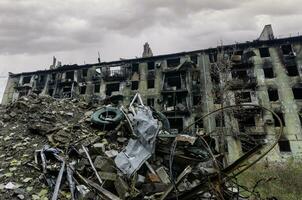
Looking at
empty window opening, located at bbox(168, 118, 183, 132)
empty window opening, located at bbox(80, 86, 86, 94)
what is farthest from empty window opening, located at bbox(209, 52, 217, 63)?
empty window opening, located at bbox(80, 86, 86, 94)

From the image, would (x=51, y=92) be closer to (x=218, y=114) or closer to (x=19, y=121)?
(x=218, y=114)

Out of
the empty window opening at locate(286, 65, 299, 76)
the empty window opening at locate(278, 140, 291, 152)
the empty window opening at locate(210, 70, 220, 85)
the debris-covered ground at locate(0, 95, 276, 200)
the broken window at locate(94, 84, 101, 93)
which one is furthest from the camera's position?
the broken window at locate(94, 84, 101, 93)

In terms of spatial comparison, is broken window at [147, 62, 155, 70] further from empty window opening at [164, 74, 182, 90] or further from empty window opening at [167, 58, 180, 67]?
empty window opening at [164, 74, 182, 90]

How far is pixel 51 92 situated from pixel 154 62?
13.7 metres

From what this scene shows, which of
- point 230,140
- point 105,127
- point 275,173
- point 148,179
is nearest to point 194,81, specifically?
point 230,140

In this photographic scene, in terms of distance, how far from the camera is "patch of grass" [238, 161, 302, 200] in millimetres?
15028

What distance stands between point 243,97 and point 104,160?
2341 centimetres

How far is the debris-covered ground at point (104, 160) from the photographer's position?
7312 mm

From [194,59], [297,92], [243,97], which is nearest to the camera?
[297,92]

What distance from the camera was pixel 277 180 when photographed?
18.8 metres

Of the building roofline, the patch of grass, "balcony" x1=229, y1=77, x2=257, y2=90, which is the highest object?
the building roofline

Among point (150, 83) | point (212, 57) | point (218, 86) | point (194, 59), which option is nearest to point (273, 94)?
point (218, 86)

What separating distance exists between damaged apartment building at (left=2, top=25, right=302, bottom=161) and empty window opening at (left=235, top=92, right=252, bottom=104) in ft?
0.13

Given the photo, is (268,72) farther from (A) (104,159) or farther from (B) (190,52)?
(A) (104,159)
